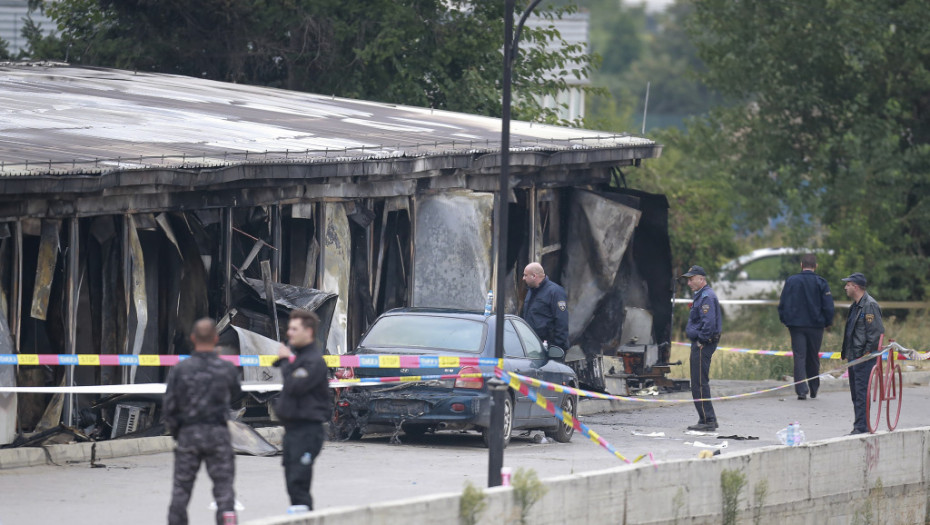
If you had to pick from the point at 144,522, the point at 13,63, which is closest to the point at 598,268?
the point at 13,63

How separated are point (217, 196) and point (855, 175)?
2293cm

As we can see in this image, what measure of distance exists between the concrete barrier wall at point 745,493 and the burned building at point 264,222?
5520 mm

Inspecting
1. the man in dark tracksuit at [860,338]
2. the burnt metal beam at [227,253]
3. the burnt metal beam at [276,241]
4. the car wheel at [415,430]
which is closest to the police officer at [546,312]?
the car wheel at [415,430]

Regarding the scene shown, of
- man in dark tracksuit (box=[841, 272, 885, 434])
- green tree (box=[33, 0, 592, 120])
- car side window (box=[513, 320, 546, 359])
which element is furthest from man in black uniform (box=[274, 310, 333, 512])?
green tree (box=[33, 0, 592, 120])

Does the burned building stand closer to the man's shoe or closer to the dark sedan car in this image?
the dark sedan car

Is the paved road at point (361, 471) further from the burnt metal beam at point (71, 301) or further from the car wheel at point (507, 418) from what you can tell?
the burnt metal beam at point (71, 301)

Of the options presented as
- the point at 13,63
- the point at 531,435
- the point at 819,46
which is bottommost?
the point at 531,435

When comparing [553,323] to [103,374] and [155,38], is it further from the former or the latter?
[155,38]

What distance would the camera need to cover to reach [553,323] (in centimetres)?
1717

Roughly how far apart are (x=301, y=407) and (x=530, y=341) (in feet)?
22.2

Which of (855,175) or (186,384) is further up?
(855,175)

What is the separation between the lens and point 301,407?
9.20m

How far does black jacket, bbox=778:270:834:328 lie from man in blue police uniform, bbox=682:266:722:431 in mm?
3690

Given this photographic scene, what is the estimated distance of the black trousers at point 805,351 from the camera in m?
20.3
